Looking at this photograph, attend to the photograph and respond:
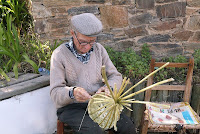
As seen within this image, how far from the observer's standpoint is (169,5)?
3209mm

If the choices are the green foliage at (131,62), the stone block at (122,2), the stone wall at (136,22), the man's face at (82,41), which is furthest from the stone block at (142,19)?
the man's face at (82,41)

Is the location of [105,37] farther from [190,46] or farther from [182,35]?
[190,46]

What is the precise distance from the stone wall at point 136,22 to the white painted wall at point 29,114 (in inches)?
46.1

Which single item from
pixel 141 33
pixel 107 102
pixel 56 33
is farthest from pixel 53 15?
pixel 107 102

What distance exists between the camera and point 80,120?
1.96 m

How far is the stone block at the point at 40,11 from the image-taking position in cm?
333

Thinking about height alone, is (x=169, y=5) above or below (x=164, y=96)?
above

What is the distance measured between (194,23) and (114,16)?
43.9 inches

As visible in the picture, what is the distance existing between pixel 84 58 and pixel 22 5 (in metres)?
2.57

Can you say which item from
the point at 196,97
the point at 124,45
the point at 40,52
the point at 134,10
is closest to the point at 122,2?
the point at 134,10

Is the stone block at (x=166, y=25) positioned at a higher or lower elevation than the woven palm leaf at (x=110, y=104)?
higher

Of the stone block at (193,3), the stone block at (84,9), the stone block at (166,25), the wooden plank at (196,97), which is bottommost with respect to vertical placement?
the wooden plank at (196,97)

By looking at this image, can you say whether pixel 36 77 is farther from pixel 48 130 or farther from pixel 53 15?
pixel 53 15

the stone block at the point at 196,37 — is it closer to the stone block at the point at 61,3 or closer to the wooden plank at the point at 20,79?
the stone block at the point at 61,3
